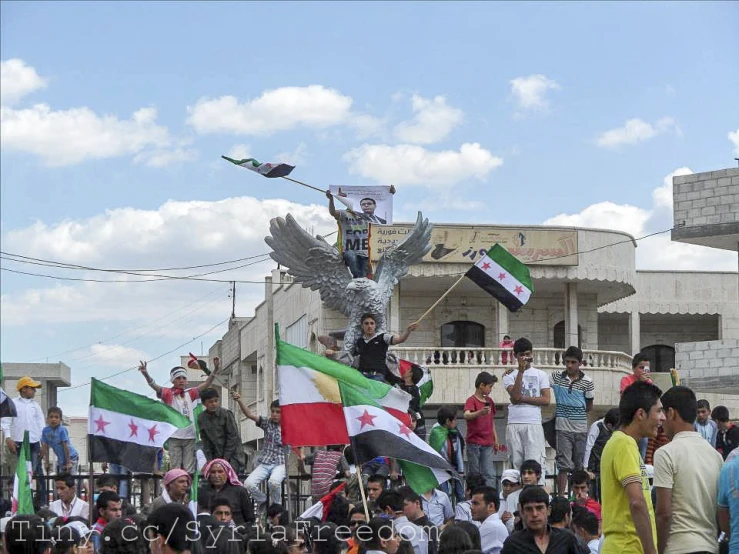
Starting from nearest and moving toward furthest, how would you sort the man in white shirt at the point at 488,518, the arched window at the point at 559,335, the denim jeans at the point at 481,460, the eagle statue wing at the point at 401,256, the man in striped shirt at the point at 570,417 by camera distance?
the man in white shirt at the point at 488,518, the denim jeans at the point at 481,460, the man in striped shirt at the point at 570,417, the eagle statue wing at the point at 401,256, the arched window at the point at 559,335

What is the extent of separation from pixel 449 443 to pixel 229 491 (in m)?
3.20

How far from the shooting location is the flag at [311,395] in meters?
11.7

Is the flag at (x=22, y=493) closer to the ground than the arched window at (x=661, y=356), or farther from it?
closer to the ground

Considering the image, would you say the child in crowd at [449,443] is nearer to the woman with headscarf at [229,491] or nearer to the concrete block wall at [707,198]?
the woman with headscarf at [229,491]

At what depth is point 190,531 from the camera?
7.98 m

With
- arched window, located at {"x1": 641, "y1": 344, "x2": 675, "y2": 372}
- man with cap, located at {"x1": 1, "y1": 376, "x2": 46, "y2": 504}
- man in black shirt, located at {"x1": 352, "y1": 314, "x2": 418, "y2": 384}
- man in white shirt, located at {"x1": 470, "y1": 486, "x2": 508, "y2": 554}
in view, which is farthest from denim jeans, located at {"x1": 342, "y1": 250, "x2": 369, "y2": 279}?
arched window, located at {"x1": 641, "y1": 344, "x2": 675, "y2": 372}

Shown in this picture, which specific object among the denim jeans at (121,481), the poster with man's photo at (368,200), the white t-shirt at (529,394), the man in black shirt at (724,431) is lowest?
the denim jeans at (121,481)

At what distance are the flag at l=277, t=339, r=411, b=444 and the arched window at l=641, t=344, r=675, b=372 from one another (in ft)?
125

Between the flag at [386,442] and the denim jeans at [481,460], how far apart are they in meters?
3.86

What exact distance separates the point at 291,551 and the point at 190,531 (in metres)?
1.83

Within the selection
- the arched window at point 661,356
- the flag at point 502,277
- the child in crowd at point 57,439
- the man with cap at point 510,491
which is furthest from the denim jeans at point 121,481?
the arched window at point 661,356

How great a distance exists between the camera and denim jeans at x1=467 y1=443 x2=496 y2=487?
50.4 ft

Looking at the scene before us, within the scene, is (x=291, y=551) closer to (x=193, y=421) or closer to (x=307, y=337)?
(x=193, y=421)

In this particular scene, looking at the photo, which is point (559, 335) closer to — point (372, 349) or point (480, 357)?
point (480, 357)
